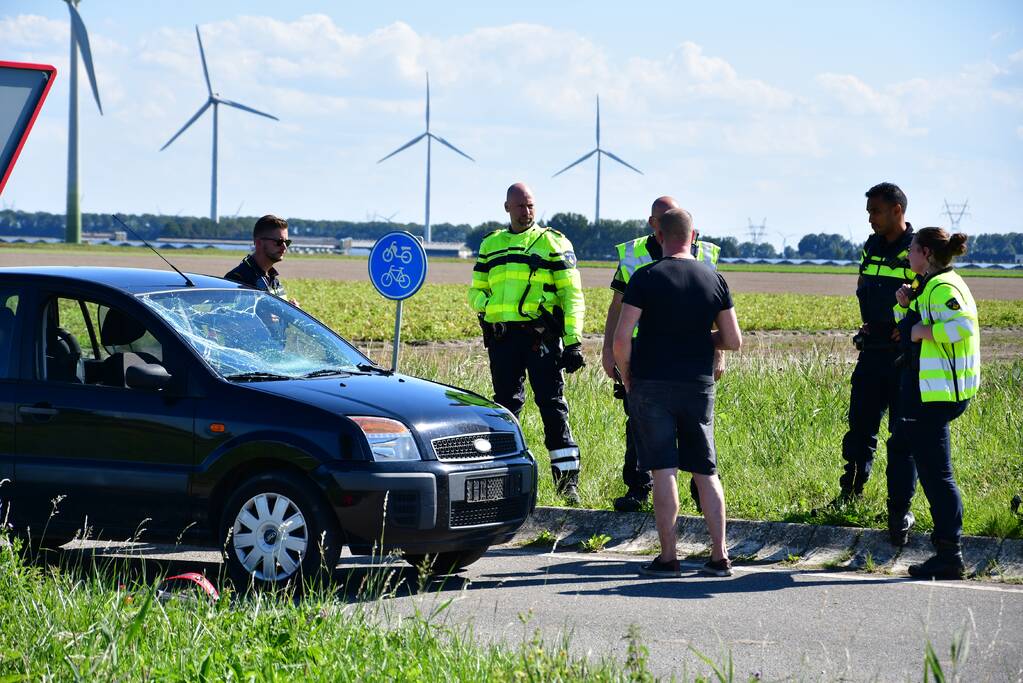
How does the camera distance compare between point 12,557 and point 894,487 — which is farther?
point 894,487

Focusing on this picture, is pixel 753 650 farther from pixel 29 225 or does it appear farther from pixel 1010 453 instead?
pixel 29 225

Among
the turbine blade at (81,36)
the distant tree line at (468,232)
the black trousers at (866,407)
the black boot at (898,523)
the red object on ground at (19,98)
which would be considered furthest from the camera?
the distant tree line at (468,232)

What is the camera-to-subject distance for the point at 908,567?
7.79m

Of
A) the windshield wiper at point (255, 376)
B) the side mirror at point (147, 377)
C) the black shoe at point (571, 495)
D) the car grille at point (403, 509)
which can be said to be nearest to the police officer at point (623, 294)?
the black shoe at point (571, 495)

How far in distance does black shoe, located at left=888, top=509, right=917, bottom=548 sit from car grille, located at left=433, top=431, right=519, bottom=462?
7.05 feet

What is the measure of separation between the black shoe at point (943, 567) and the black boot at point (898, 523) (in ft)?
1.20

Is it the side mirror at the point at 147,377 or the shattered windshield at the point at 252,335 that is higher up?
the shattered windshield at the point at 252,335

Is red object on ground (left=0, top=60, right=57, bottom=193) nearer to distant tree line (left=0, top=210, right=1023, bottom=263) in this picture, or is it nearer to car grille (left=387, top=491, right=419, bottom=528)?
car grille (left=387, top=491, right=419, bottom=528)

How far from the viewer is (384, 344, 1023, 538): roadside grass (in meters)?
8.71

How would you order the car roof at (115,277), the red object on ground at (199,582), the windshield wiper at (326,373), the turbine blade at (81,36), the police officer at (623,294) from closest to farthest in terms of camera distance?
the red object on ground at (199,582) < the windshield wiper at (326,373) < the car roof at (115,277) < the police officer at (623,294) < the turbine blade at (81,36)

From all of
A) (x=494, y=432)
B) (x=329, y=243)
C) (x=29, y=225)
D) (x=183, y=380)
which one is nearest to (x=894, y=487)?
(x=494, y=432)

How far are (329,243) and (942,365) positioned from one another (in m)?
156

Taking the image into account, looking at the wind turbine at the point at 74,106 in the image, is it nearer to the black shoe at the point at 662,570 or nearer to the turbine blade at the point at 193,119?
the turbine blade at the point at 193,119

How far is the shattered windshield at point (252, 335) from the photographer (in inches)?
295
